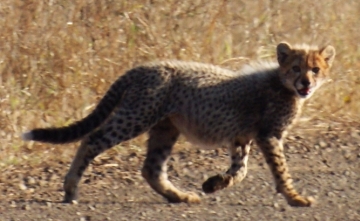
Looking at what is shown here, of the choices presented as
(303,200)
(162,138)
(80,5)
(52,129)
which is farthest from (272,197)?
(80,5)

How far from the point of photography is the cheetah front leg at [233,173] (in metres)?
6.48

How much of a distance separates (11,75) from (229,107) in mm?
1866

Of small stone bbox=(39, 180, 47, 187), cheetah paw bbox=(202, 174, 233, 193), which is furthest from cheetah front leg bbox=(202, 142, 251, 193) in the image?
small stone bbox=(39, 180, 47, 187)

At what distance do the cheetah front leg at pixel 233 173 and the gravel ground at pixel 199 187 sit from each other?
0.11 m

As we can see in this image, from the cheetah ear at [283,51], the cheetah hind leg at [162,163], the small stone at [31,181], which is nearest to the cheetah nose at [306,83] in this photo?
the cheetah ear at [283,51]

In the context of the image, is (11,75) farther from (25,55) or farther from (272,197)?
(272,197)

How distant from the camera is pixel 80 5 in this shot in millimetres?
8266

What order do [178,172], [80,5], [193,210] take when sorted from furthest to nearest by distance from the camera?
[80,5] < [178,172] < [193,210]

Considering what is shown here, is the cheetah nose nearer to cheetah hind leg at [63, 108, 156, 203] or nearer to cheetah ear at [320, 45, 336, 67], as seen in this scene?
cheetah ear at [320, 45, 336, 67]

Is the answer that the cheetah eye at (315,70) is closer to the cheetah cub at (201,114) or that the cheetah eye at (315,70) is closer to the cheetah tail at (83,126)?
the cheetah cub at (201,114)

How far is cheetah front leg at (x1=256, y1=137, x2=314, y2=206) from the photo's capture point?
6410 millimetres

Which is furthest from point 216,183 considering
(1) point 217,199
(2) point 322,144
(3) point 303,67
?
(2) point 322,144

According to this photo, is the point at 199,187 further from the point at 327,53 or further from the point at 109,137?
the point at 327,53

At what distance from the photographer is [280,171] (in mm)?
6516
